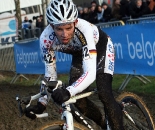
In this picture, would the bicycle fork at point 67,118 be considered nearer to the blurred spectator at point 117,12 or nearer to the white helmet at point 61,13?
the white helmet at point 61,13

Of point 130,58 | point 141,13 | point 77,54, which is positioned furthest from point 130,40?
point 77,54

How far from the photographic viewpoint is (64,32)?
16.4 feet

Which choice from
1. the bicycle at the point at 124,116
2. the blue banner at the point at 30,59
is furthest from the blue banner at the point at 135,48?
the bicycle at the point at 124,116

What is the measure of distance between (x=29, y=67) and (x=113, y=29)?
14.4 ft

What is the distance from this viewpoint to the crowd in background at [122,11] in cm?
1389

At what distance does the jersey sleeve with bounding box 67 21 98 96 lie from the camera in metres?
4.78

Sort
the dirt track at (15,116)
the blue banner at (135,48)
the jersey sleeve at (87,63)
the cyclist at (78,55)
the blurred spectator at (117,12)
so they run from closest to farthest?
the jersey sleeve at (87,63), the cyclist at (78,55), the dirt track at (15,116), the blue banner at (135,48), the blurred spectator at (117,12)

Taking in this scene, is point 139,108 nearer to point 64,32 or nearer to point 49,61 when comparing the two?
point 49,61

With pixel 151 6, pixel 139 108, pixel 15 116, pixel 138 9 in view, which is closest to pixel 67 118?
pixel 139 108

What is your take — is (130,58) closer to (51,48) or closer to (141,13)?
(141,13)

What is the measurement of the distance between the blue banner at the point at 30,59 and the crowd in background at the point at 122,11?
261 centimetres

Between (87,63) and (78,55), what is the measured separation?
2.53 feet

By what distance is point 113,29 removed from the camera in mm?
11078

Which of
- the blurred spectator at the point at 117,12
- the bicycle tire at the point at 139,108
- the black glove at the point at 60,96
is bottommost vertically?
the blurred spectator at the point at 117,12
